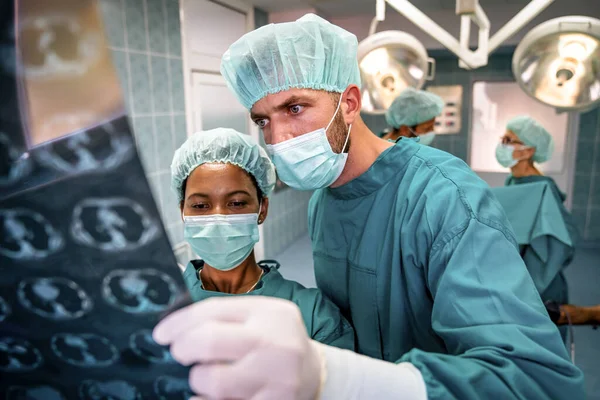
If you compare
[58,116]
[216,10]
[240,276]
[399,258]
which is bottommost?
[240,276]

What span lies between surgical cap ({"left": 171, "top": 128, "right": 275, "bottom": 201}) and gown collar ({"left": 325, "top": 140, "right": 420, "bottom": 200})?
11.9 inches

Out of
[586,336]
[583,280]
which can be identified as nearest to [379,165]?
[586,336]

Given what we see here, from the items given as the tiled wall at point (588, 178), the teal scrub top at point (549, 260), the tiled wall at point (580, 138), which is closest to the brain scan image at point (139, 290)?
the teal scrub top at point (549, 260)

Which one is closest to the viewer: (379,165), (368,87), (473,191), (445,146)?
(473,191)

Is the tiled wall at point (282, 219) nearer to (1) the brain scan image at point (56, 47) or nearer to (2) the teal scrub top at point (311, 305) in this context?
(2) the teal scrub top at point (311, 305)

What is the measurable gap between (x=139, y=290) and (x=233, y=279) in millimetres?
809

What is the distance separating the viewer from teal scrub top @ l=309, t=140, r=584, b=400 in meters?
0.53

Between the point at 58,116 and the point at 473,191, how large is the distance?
0.71 metres

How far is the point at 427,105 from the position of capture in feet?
8.57

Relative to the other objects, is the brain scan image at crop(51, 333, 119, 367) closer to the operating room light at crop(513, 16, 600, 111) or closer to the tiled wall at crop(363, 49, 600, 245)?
the operating room light at crop(513, 16, 600, 111)

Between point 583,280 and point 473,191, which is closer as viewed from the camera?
point 473,191

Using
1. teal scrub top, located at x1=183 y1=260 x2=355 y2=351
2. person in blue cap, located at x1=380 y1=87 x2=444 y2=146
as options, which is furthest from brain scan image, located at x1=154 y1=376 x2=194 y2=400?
person in blue cap, located at x1=380 y1=87 x2=444 y2=146

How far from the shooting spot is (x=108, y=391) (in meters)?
0.43

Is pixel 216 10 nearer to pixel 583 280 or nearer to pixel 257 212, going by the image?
pixel 257 212
